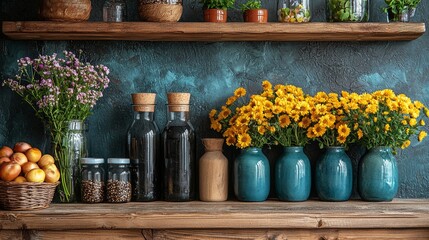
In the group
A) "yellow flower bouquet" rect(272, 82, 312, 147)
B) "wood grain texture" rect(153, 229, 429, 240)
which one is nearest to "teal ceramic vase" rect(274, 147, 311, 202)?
"yellow flower bouquet" rect(272, 82, 312, 147)

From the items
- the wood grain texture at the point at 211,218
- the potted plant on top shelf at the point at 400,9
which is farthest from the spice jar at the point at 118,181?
the potted plant on top shelf at the point at 400,9

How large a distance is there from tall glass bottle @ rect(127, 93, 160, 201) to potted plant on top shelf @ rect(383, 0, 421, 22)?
0.95 metres

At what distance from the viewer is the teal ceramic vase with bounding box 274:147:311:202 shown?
8.93 feet

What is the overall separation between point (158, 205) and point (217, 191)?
0.25 metres

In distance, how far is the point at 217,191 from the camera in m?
2.74

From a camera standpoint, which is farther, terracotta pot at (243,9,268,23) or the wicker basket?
terracotta pot at (243,9,268,23)

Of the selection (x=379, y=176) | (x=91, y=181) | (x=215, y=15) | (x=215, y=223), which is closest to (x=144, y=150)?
(x=91, y=181)

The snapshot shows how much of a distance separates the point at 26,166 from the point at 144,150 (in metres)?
0.44

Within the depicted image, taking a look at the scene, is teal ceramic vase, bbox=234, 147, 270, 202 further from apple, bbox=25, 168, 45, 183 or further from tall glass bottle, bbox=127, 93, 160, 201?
apple, bbox=25, 168, 45, 183


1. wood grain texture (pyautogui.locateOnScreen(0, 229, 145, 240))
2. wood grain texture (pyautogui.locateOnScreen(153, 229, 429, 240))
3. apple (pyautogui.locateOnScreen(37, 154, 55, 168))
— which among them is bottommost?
wood grain texture (pyautogui.locateOnScreen(153, 229, 429, 240))

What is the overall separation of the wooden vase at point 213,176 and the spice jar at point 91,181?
0.38m

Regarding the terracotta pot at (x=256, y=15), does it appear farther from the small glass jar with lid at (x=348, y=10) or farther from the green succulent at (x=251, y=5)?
the small glass jar with lid at (x=348, y=10)

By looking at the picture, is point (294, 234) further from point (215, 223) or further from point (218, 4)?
point (218, 4)

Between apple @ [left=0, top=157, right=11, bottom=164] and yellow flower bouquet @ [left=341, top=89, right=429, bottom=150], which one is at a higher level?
yellow flower bouquet @ [left=341, top=89, right=429, bottom=150]
